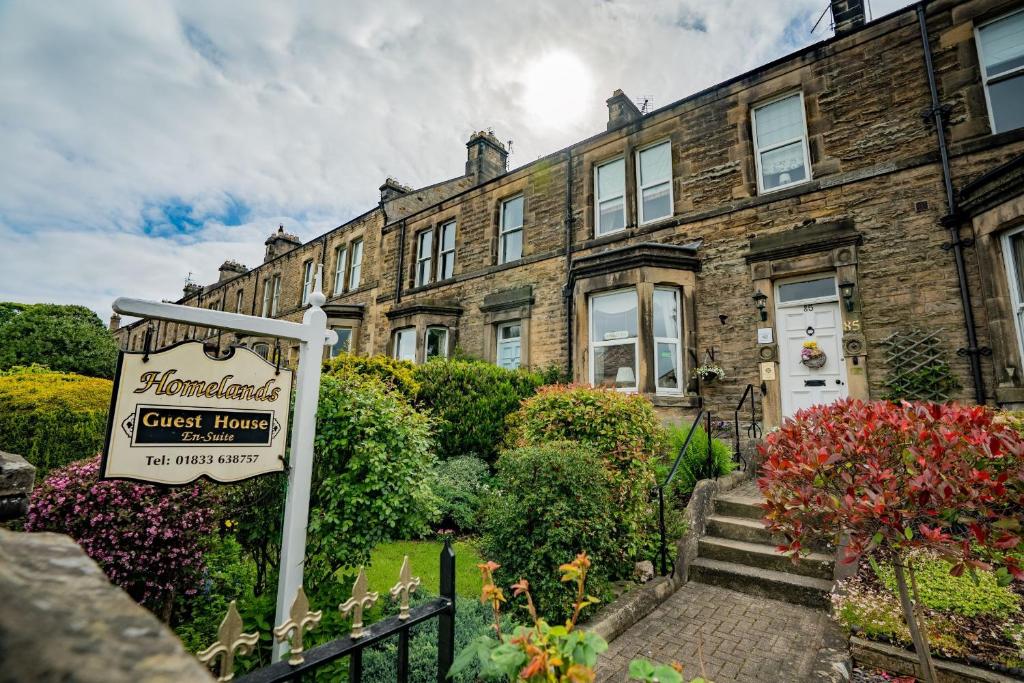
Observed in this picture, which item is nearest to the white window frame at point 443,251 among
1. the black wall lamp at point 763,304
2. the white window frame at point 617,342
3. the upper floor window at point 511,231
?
the upper floor window at point 511,231

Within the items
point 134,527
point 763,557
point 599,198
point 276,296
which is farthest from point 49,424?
point 276,296

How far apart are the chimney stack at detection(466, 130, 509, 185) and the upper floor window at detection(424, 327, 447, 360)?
263 inches

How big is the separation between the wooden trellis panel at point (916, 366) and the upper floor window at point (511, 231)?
928 cm

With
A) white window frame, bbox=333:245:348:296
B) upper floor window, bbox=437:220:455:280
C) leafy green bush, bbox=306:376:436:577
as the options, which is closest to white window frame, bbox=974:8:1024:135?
leafy green bush, bbox=306:376:436:577

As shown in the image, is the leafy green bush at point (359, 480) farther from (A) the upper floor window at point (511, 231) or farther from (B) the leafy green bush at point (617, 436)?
(A) the upper floor window at point (511, 231)

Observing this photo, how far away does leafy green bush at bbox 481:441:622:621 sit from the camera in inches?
160

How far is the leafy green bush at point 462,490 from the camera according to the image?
6.54 meters

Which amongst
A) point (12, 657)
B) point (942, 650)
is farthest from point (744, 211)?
point (12, 657)

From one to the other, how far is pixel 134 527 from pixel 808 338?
10.2 m

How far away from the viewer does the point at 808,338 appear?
883 cm

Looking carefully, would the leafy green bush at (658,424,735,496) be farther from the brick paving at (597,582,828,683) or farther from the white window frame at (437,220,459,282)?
the white window frame at (437,220,459,282)

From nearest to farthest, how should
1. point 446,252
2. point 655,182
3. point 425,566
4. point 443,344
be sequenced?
point 425,566 → point 655,182 → point 443,344 → point 446,252

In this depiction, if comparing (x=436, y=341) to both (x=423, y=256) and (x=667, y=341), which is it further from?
(x=667, y=341)

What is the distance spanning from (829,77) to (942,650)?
10.1 m
